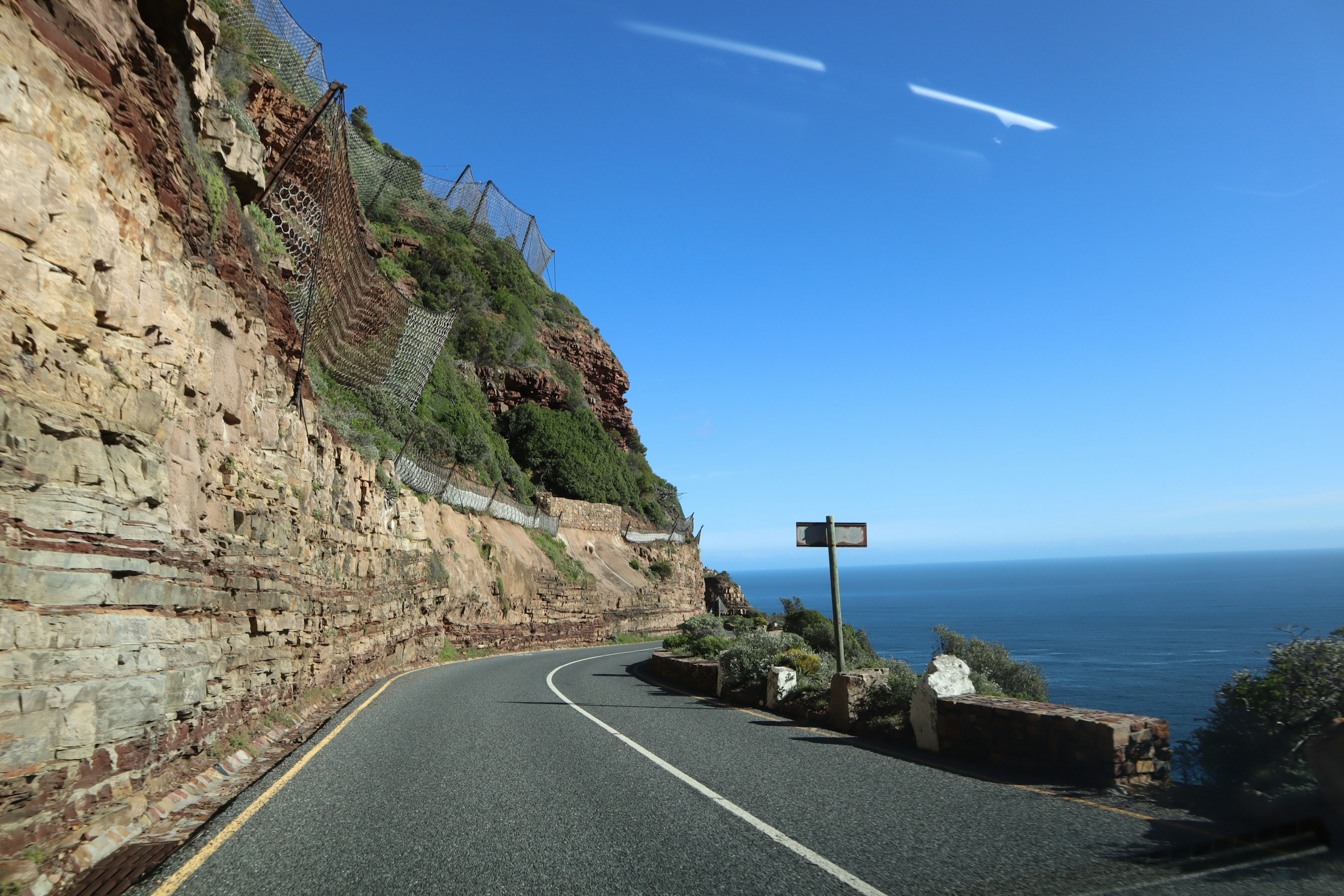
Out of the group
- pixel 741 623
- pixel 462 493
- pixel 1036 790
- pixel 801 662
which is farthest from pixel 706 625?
pixel 1036 790

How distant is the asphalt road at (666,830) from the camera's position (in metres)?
4.37

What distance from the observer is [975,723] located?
291 inches

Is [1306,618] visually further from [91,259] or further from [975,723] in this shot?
[91,259]

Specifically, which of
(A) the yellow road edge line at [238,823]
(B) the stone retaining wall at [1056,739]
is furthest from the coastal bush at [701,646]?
(B) the stone retaining wall at [1056,739]

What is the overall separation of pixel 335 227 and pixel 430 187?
2219 inches

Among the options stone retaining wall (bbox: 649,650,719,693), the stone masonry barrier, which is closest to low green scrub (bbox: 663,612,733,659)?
stone retaining wall (bbox: 649,650,719,693)

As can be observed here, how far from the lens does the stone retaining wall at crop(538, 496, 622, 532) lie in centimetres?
4462

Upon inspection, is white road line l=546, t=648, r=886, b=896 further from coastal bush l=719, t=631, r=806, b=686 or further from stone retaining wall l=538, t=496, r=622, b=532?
stone retaining wall l=538, t=496, r=622, b=532

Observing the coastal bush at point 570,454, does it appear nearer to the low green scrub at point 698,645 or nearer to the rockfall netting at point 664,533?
the rockfall netting at point 664,533

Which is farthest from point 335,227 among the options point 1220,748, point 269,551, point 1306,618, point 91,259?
point 1306,618

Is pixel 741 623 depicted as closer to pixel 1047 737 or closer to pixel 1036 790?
pixel 1047 737

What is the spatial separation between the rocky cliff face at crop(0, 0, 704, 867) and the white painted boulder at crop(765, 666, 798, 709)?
726 cm

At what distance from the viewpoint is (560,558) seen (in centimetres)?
3875

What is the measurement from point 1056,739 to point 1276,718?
1.60 metres
